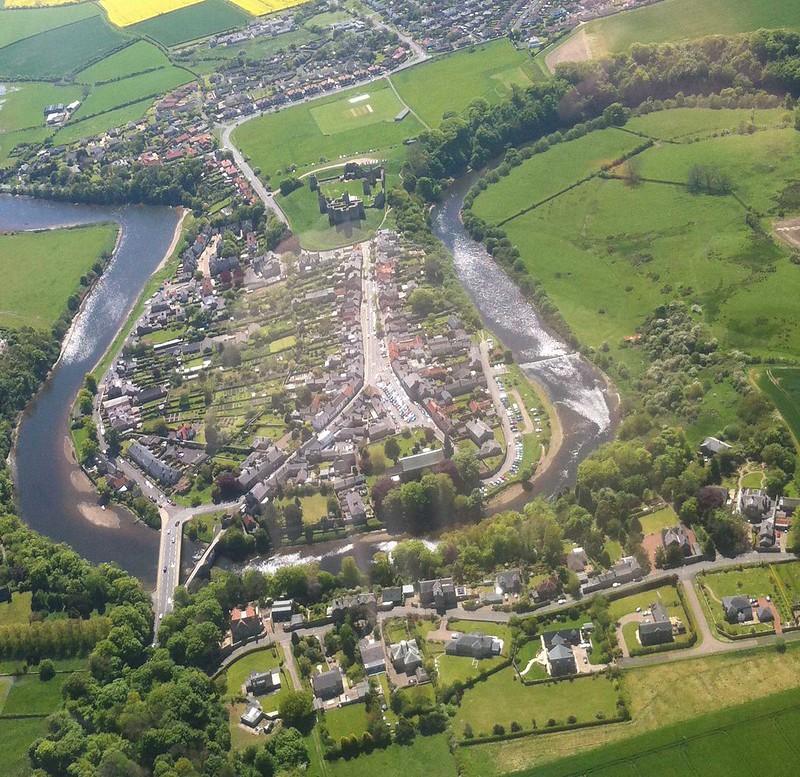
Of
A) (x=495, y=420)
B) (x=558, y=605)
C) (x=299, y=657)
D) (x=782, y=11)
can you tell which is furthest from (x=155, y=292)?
(x=782, y=11)

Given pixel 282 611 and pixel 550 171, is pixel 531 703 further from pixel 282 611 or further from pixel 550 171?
pixel 550 171

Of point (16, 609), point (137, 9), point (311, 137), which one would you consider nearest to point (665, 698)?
point (16, 609)

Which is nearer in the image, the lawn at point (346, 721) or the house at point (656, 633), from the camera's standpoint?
the lawn at point (346, 721)

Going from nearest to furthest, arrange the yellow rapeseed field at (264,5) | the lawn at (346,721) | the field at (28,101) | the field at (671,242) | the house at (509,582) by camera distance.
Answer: the lawn at (346,721) < the house at (509,582) < the field at (671,242) < the field at (28,101) < the yellow rapeseed field at (264,5)

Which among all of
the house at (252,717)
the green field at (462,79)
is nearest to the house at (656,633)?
the house at (252,717)

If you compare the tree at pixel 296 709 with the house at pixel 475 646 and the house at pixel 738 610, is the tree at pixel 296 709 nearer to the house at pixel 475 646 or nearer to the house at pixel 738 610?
the house at pixel 475 646

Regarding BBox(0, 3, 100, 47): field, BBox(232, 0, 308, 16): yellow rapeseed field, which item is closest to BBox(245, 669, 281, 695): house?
BBox(232, 0, 308, 16): yellow rapeseed field
